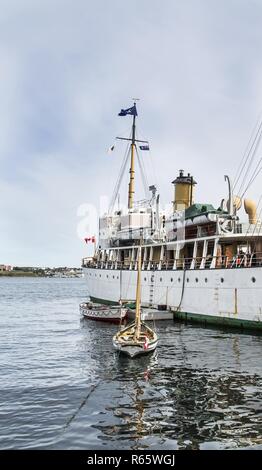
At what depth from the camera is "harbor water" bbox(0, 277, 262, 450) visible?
13.6 metres

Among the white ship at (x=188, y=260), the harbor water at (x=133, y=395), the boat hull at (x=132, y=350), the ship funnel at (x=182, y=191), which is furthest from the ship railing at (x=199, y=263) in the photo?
the boat hull at (x=132, y=350)

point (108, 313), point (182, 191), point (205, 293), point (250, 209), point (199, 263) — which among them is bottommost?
point (108, 313)

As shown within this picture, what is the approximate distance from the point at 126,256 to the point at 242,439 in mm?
45462

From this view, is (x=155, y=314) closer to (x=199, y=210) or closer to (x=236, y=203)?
(x=199, y=210)

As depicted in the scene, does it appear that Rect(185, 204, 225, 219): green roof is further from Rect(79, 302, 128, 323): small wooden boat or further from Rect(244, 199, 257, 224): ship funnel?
Rect(79, 302, 128, 323): small wooden boat

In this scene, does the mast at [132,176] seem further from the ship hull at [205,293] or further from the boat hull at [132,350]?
the boat hull at [132,350]

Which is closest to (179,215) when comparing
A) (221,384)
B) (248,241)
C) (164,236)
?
(164,236)

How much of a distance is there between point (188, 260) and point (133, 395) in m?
28.6

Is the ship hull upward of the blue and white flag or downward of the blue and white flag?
downward

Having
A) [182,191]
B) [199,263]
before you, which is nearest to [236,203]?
[199,263]

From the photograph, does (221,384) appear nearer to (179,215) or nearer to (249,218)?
(249,218)

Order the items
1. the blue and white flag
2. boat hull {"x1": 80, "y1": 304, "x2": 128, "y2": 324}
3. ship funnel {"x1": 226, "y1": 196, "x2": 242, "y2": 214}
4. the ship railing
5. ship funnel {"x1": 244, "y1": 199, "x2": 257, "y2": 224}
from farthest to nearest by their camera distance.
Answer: the blue and white flag, ship funnel {"x1": 226, "y1": 196, "x2": 242, "y2": 214}, boat hull {"x1": 80, "y1": 304, "x2": 128, "y2": 324}, ship funnel {"x1": 244, "y1": 199, "x2": 257, "y2": 224}, the ship railing

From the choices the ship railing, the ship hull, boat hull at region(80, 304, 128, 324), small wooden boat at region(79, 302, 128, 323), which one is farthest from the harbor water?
boat hull at region(80, 304, 128, 324)

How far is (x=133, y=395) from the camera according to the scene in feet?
59.0
